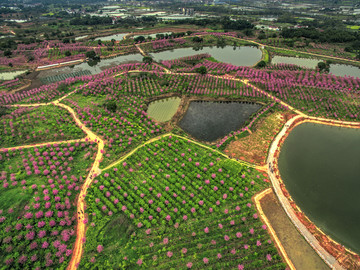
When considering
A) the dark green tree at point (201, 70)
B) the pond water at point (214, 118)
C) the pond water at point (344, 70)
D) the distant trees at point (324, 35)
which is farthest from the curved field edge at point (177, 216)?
the distant trees at point (324, 35)

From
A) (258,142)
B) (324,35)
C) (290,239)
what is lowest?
(290,239)

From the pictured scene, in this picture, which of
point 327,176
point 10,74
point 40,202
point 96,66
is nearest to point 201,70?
point 96,66

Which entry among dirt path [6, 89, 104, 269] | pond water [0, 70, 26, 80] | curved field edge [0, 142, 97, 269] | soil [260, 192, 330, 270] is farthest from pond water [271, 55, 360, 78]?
pond water [0, 70, 26, 80]

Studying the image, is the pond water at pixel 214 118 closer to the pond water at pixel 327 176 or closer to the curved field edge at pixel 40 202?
the pond water at pixel 327 176

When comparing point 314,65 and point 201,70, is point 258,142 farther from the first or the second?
point 314,65

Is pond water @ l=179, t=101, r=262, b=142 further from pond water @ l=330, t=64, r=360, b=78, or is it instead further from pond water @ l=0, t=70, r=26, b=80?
pond water @ l=0, t=70, r=26, b=80
